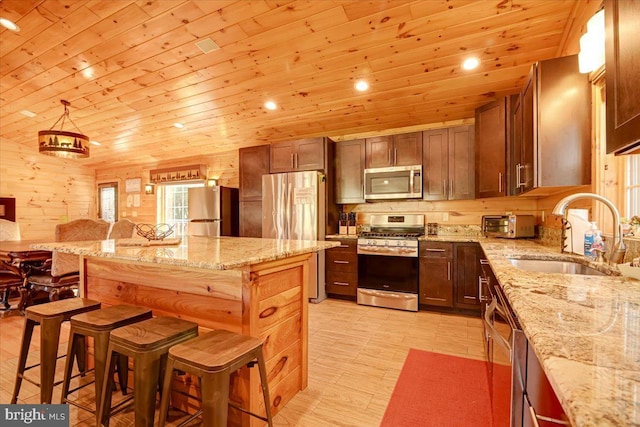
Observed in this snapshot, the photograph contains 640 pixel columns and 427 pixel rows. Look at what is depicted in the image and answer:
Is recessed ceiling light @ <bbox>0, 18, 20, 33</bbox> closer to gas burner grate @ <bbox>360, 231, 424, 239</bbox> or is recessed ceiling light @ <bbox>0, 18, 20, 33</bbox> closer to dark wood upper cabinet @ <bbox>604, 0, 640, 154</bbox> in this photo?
gas burner grate @ <bbox>360, 231, 424, 239</bbox>

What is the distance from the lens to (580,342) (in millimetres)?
594

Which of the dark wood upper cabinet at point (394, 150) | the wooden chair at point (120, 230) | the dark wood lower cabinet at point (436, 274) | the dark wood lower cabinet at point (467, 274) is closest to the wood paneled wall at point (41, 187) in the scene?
the wooden chair at point (120, 230)

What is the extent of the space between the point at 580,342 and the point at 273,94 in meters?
3.63

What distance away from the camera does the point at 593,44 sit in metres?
1.50

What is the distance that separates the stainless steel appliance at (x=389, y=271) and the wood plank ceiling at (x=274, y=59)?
64.8 inches

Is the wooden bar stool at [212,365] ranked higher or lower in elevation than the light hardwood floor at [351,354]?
higher

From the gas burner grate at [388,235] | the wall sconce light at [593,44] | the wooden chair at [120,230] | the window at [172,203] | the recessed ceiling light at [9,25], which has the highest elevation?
the recessed ceiling light at [9,25]

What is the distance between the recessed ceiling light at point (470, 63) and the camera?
2721mm

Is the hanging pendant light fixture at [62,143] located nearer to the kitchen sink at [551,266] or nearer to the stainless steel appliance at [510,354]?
the stainless steel appliance at [510,354]

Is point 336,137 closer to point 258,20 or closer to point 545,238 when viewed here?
point 258,20

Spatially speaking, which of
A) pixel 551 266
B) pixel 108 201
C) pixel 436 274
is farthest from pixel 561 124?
pixel 108 201

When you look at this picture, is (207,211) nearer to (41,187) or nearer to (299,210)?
(299,210)

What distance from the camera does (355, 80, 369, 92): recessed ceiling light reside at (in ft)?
10.5

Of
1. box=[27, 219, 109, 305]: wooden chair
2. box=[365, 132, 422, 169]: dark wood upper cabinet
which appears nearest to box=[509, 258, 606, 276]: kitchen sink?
box=[365, 132, 422, 169]: dark wood upper cabinet
